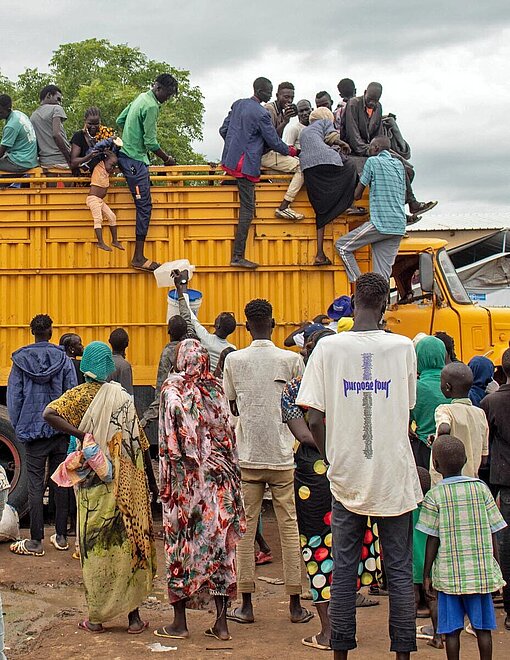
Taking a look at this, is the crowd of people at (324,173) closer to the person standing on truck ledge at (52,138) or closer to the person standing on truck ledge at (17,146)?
the person standing on truck ledge at (52,138)

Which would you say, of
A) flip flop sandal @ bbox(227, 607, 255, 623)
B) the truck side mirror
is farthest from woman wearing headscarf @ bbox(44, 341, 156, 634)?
the truck side mirror

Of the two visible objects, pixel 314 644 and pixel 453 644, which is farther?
pixel 314 644

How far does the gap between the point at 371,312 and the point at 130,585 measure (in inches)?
87.1

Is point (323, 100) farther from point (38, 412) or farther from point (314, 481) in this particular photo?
point (314, 481)

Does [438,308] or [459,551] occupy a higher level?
[438,308]

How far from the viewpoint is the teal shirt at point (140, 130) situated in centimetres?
824

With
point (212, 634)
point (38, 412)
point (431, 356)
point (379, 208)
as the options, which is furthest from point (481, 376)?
point (38, 412)

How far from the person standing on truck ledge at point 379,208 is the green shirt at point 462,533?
403 centimetres

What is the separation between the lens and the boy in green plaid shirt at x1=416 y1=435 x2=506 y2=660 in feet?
13.4

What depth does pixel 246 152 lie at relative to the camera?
8.21 meters

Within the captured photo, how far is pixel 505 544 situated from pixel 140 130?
514cm

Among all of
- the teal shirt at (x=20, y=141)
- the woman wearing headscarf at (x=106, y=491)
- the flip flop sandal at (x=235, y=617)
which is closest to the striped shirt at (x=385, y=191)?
the teal shirt at (x=20, y=141)

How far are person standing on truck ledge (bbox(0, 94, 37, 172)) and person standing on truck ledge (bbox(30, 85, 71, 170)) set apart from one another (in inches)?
9.5

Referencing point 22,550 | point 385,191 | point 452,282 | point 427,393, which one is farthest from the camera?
point 452,282
